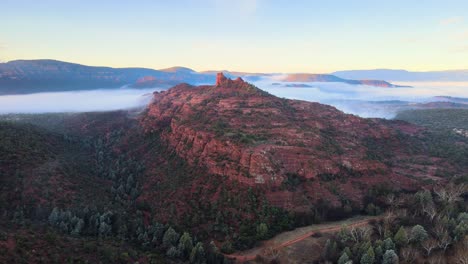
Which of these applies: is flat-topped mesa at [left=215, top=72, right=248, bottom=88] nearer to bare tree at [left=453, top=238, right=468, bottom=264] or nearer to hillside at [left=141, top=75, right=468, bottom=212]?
hillside at [left=141, top=75, right=468, bottom=212]

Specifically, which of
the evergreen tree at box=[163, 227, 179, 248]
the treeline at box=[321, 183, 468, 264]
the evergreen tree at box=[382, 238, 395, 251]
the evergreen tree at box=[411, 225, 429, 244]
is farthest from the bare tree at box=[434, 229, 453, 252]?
the evergreen tree at box=[163, 227, 179, 248]

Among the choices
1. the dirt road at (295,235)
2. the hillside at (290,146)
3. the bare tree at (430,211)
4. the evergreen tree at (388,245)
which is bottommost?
the dirt road at (295,235)

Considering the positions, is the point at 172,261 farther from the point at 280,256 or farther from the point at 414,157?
the point at 414,157

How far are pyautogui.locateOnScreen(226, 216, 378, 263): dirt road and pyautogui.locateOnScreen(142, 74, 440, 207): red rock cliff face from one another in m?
6.82

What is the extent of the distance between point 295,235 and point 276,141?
2676cm

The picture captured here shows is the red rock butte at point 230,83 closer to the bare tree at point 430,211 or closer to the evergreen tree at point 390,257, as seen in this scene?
the bare tree at point 430,211

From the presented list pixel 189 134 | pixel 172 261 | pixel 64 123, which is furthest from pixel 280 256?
pixel 64 123

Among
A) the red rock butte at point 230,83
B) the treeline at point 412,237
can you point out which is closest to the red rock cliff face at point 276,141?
the red rock butte at point 230,83

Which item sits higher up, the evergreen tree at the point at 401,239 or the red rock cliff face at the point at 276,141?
the red rock cliff face at the point at 276,141

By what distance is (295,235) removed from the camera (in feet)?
190

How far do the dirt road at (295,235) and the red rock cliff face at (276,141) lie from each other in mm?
6822

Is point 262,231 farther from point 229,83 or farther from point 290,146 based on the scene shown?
point 229,83

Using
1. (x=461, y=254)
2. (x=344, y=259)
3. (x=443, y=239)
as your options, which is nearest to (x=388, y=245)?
(x=344, y=259)

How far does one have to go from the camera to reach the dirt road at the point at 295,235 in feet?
177
